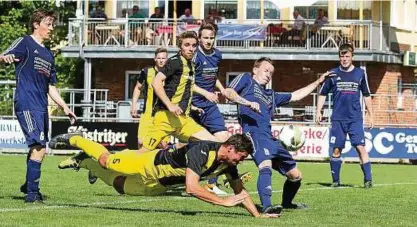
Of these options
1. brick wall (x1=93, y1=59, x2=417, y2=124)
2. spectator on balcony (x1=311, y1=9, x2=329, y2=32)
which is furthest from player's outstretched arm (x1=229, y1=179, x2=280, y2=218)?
brick wall (x1=93, y1=59, x2=417, y2=124)

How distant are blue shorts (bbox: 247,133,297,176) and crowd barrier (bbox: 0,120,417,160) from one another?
641 inches

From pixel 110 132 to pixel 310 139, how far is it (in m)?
5.50

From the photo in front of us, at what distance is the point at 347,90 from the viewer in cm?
1878

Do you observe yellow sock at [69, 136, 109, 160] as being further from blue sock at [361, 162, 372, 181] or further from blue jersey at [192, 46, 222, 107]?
blue sock at [361, 162, 372, 181]

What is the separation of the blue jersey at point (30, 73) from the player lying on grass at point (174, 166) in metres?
0.57

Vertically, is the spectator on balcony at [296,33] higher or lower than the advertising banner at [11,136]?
higher

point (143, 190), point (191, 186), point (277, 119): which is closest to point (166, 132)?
point (143, 190)

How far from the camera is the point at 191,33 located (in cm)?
1427

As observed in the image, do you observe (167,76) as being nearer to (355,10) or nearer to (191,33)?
(191,33)

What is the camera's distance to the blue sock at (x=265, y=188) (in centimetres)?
1273

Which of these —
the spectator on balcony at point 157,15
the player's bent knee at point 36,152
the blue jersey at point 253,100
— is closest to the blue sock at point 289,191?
the blue jersey at point 253,100

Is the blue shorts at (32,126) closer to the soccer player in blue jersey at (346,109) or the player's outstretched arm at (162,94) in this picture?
the player's outstretched arm at (162,94)

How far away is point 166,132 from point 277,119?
774 inches

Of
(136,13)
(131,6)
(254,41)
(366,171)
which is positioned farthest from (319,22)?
(366,171)
